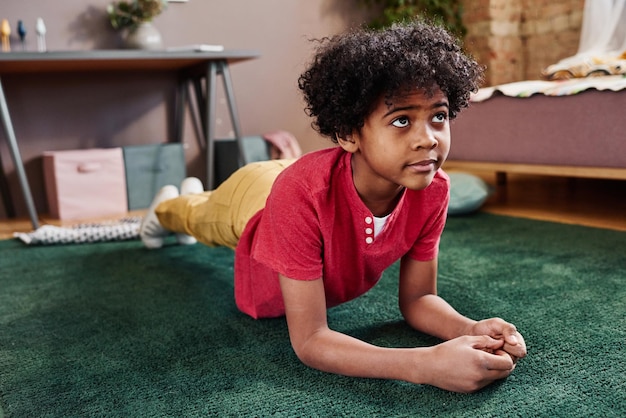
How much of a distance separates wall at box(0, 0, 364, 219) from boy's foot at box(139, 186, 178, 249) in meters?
0.87

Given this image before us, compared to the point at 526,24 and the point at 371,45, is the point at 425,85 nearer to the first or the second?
the point at 371,45

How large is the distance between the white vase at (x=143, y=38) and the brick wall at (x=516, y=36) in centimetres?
169

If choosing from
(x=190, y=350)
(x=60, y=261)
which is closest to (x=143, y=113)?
(x=60, y=261)

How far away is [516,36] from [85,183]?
243 centimetres

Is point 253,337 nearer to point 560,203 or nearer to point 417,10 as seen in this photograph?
point 560,203

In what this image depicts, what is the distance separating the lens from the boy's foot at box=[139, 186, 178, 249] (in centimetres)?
179

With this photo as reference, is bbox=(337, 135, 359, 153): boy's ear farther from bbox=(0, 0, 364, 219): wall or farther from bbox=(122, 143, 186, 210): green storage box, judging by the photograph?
bbox=(122, 143, 186, 210): green storage box

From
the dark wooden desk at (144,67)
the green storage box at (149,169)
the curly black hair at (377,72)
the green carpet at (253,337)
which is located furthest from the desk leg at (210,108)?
the curly black hair at (377,72)

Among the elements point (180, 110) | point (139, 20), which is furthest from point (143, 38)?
point (180, 110)

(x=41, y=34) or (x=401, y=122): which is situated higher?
(x=41, y=34)

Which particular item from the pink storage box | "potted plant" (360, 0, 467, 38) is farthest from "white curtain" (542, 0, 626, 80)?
the pink storage box

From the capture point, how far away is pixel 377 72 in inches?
33.4

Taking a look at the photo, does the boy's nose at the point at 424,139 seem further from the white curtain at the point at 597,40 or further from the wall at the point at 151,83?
the white curtain at the point at 597,40

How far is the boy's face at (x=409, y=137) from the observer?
848 mm
